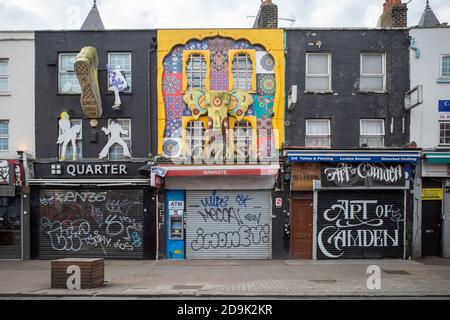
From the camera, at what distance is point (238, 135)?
1628cm

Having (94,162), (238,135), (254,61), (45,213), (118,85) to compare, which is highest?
(254,61)

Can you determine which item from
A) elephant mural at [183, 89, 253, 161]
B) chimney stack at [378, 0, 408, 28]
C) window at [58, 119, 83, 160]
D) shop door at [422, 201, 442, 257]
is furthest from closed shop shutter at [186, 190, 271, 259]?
chimney stack at [378, 0, 408, 28]

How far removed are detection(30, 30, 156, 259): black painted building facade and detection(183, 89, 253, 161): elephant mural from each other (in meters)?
1.79

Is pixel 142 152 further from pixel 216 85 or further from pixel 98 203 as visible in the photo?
pixel 216 85

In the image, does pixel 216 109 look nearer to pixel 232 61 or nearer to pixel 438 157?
pixel 232 61

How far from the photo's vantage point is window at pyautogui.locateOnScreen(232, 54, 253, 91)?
53.8ft

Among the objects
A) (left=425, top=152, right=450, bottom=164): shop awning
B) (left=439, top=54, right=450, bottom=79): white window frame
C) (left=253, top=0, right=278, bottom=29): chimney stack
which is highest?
→ (left=253, top=0, right=278, bottom=29): chimney stack

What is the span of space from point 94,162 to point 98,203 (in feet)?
5.70

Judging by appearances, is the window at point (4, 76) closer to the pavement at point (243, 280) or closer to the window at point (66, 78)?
the window at point (66, 78)

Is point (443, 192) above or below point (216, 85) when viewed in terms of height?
below

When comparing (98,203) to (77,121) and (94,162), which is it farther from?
(77,121)

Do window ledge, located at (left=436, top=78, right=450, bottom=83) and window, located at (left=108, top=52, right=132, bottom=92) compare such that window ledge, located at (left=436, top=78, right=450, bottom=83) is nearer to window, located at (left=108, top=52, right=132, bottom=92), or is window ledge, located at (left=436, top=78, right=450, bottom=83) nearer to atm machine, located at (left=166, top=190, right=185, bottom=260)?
atm machine, located at (left=166, top=190, right=185, bottom=260)

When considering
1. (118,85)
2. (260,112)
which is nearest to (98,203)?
(118,85)

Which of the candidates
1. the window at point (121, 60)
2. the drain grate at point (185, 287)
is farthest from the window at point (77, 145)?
the drain grate at point (185, 287)
